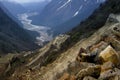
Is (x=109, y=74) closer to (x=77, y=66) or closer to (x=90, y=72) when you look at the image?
(x=90, y=72)

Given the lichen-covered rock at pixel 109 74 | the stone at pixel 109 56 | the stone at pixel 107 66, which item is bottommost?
the lichen-covered rock at pixel 109 74

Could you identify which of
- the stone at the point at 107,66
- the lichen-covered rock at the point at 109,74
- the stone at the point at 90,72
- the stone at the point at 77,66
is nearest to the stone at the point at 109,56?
the stone at the point at 77,66

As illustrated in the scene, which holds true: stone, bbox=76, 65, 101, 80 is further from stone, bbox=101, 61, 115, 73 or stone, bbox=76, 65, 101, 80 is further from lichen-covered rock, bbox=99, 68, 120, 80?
lichen-covered rock, bbox=99, 68, 120, 80

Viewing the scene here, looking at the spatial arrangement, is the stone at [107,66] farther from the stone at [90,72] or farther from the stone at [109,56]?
the stone at [109,56]

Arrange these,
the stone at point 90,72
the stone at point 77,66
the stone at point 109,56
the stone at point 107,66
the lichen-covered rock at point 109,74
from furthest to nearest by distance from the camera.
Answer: the stone at point 77,66 → the stone at point 109,56 → the stone at point 90,72 → the stone at point 107,66 → the lichen-covered rock at point 109,74

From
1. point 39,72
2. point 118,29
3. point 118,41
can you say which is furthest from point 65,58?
point 118,41

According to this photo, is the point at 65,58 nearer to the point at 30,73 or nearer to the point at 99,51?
the point at 30,73

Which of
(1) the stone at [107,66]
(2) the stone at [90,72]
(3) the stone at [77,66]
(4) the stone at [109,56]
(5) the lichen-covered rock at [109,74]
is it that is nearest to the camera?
(5) the lichen-covered rock at [109,74]

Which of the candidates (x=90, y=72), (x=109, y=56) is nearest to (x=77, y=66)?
(x=109, y=56)

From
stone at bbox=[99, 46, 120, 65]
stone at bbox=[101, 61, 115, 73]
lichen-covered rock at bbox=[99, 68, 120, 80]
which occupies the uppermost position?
stone at bbox=[99, 46, 120, 65]

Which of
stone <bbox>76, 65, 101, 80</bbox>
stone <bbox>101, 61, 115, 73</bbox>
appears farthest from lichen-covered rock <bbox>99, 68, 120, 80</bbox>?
stone <bbox>76, 65, 101, 80</bbox>
